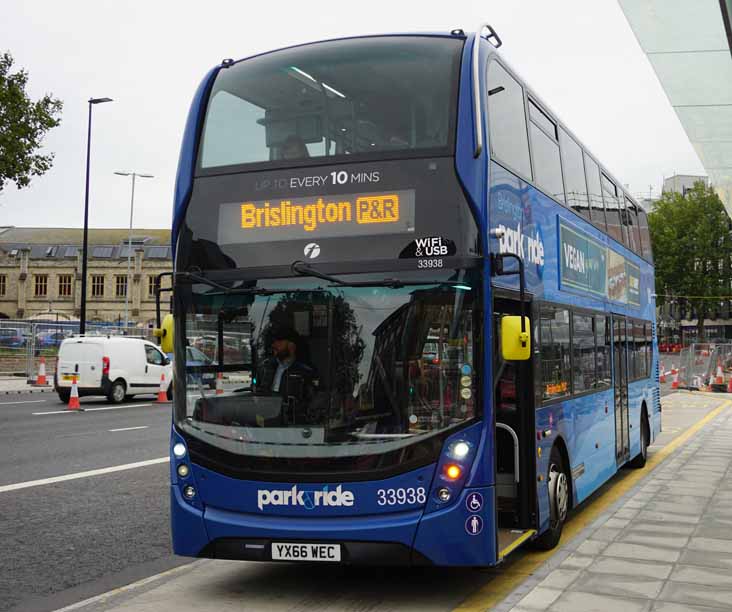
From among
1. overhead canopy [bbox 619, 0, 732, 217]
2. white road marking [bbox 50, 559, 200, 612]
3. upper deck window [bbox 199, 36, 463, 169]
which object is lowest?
white road marking [bbox 50, 559, 200, 612]

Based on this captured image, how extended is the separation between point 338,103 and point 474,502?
2952 mm

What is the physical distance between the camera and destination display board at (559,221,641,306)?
30.6ft

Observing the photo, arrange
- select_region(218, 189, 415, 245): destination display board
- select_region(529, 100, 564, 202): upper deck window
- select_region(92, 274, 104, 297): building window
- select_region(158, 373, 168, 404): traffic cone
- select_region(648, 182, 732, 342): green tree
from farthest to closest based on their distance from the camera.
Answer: select_region(92, 274, 104, 297): building window < select_region(648, 182, 732, 342): green tree < select_region(158, 373, 168, 404): traffic cone < select_region(529, 100, 564, 202): upper deck window < select_region(218, 189, 415, 245): destination display board

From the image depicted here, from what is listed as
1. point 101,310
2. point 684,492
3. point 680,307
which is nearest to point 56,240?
point 101,310

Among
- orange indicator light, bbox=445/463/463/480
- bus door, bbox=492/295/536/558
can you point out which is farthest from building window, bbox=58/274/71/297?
orange indicator light, bbox=445/463/463/480

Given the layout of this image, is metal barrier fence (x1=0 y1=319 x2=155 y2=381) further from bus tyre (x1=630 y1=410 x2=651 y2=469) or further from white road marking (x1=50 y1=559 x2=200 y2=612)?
white road marking (x1=50 y1=559 x2=200 y2=612)

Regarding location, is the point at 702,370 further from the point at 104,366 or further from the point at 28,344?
the point at 28,344

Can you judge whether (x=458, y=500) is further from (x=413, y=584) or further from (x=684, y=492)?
(x=684, y=492)

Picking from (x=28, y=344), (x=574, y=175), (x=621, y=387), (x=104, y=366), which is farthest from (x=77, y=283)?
(x=574, y=175)

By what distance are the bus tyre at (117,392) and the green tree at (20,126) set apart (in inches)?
250

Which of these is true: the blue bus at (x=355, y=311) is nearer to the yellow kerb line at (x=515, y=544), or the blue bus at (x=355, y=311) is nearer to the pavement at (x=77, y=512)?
the yellow kerb line at (x=515, y=544)

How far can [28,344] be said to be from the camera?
34656 millimetres

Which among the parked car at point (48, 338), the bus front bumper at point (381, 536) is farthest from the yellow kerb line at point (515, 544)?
the parked car at point (48, 338)

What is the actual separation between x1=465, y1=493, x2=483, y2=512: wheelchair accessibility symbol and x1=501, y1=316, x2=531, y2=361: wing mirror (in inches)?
37.2
